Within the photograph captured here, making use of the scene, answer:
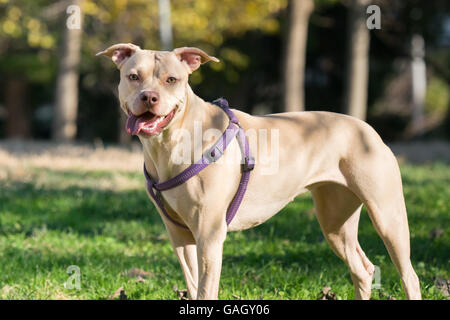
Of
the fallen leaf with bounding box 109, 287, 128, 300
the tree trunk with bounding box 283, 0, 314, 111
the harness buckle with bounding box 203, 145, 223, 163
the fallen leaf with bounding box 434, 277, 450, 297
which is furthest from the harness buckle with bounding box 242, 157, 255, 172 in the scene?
the tree trunk with bounding box 283, 0, 314, 111

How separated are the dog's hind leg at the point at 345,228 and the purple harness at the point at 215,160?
0.80 m

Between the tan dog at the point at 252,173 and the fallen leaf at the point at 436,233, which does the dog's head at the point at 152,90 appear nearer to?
the tan dog at the point at 252,173

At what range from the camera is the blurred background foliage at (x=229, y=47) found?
1515 cm

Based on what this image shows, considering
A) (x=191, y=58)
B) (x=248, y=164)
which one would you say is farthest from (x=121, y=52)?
(x=248, y=164)

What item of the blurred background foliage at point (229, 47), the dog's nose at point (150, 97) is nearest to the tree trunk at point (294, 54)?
the blurred background foliage at point (229, 47)

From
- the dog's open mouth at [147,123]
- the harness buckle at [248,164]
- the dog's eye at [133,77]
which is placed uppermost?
the dog's eye at [133,77]

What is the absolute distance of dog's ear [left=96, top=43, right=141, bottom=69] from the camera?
3.49 metres

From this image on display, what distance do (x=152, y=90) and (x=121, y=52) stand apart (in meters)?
0.54

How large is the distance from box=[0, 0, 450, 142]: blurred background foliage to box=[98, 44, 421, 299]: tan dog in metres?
10.9

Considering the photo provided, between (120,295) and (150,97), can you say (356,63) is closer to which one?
(120,295)

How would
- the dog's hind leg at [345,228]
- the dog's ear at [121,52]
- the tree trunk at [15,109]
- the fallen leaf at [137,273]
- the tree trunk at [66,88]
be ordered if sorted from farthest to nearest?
the tree trunk at [15,109] < the tree trunk at [66,88] < the fallen leaf at [137,273] < the dog's hind leg at [345,228] < the dog's ear at [121,52]

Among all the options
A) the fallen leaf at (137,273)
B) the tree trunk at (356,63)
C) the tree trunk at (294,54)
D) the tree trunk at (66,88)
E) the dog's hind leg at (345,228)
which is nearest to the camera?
the dog's hind leg at (345,228)

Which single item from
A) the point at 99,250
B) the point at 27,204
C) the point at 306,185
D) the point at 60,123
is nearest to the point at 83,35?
the point at 60,123
